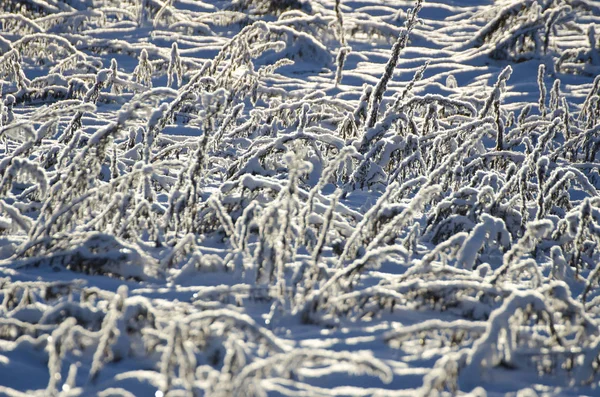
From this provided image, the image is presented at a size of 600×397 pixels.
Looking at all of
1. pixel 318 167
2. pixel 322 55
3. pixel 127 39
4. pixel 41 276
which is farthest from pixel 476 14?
pixel 41 276

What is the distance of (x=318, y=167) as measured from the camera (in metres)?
5.09

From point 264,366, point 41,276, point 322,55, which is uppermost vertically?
point 322,55

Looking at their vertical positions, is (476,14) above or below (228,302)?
above

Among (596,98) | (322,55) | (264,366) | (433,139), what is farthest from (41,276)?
(322,55)

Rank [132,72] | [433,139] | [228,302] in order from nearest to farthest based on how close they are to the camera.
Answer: [228,302] → [433,139] → [132,72]

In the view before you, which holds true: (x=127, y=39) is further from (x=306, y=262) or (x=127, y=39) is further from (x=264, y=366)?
(x=264, y=366)

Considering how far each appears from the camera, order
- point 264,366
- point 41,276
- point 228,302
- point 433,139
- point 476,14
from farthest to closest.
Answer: point 476,14
point 433,139
point 41,276
point 228,302
point 264,366

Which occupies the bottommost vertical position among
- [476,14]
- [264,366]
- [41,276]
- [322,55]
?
[41,276]

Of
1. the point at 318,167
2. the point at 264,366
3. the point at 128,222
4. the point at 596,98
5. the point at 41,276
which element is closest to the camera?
the point at 264,366

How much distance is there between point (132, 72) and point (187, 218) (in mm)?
5973

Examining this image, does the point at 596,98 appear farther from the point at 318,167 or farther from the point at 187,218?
the point at 187,218

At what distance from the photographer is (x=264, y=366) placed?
174 centimetres

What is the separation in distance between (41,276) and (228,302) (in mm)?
788

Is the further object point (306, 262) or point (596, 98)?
point (596, 98)
